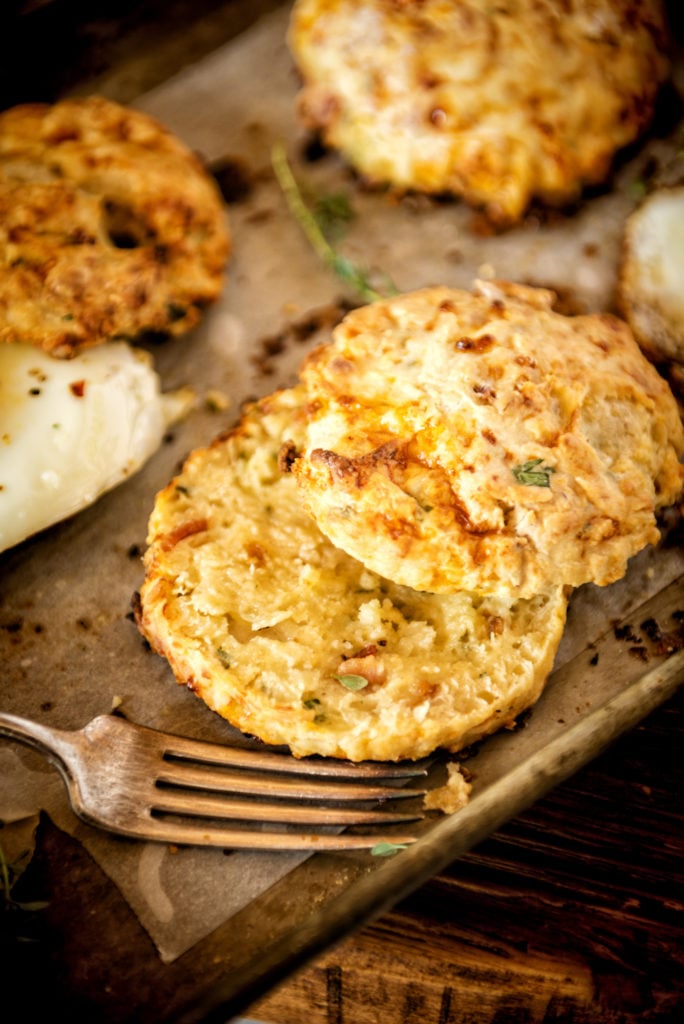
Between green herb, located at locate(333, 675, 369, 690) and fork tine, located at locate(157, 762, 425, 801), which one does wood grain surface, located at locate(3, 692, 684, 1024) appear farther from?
green herb, located at locate(333, 675, 369, 690)

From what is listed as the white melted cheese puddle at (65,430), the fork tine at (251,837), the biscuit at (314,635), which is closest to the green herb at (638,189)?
the biscuit at (314,635)

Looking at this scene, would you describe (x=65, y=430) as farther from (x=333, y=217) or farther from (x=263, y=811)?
(x=333, y=217)

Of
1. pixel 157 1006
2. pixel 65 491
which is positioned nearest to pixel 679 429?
pixel 65 491

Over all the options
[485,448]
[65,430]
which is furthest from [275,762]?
[65,430]

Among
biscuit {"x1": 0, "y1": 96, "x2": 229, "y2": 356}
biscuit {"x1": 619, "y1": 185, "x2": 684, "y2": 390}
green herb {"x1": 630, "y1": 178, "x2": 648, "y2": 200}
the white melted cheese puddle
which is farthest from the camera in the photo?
green herb {"x1": 630, "y1": 178, "x2": 648, "y2": 200}

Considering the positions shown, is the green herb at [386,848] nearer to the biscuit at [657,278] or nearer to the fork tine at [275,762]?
the fork tine at [275,762]

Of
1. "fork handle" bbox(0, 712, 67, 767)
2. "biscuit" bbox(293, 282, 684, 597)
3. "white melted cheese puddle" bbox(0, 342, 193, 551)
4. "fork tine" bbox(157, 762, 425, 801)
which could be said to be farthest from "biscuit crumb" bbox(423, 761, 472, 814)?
"white melted cheese puddle" bbox(0, 342, 193, 551)
